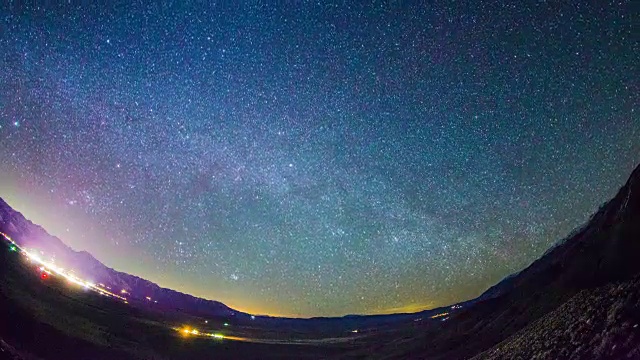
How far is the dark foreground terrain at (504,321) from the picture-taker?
17531 mm

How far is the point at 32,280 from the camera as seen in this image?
82.9m

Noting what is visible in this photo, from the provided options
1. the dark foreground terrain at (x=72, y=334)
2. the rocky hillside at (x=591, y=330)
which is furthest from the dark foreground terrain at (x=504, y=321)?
the dark foreground terrain at (x=72, y=334)

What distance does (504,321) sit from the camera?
4144 cm

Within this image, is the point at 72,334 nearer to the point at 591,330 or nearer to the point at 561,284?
the point at 561,284

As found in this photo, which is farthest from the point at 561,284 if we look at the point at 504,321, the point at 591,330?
the point at 591,330

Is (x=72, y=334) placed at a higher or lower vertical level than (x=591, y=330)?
lower

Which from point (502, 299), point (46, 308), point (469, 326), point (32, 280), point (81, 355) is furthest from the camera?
point (32, 280)

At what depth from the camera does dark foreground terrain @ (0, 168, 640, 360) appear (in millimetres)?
17531

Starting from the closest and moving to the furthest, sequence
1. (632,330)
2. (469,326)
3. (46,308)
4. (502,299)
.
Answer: (632,330) → (469,326) → (502,299) → (46,308)

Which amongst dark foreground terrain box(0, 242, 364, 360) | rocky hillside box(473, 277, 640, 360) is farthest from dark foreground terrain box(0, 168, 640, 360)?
dark foreground terrain box(0, 242, 364, 360)

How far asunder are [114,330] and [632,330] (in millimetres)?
73329

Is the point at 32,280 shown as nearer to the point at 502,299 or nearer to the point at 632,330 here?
the point at 502,299

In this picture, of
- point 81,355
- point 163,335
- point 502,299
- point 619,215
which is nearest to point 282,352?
point 163,335

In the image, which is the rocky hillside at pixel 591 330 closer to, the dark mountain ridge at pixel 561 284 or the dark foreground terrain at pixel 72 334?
the dark mountain ridge at pixel 561 284
